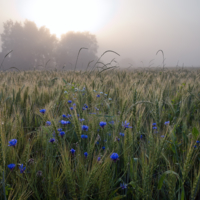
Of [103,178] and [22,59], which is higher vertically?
[22,59]

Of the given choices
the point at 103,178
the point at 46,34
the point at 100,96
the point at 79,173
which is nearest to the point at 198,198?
the point at 103,178

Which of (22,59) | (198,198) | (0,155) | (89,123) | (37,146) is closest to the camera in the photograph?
(0,155)

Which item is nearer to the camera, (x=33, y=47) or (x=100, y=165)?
(x=100, y=165)

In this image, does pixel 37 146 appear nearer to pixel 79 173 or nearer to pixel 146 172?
pixel 79 173

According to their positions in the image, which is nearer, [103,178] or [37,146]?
[103,178]

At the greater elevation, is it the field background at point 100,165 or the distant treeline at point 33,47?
the distant treeline at point 33,47

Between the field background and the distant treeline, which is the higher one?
the distant treeline

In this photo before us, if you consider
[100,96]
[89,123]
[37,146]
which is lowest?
[37,146]

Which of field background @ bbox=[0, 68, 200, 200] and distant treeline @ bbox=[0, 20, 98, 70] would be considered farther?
distant treeline @ bbox=[0, 20, 98, 70]

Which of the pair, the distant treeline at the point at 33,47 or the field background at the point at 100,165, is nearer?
the field background at the point at 100,165

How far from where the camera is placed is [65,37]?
4962cm

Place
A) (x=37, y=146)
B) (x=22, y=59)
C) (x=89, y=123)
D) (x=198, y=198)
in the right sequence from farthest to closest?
(x=22, y=59) → (x=89, y=123) → (x=37, y=146) → (x=198, y=198)

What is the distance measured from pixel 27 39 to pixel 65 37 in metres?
12.0

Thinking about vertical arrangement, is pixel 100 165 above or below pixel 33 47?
below
